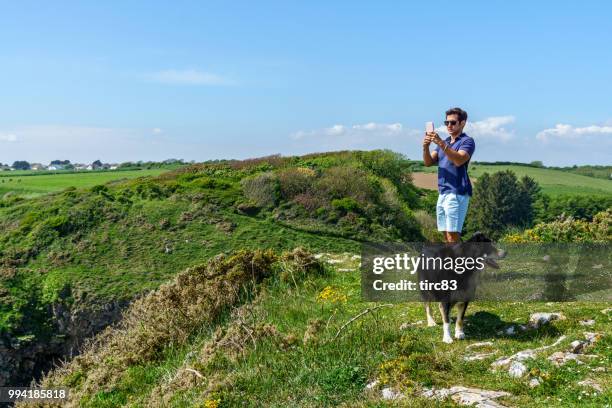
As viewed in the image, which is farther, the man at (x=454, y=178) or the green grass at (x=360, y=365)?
the man at (x=454, y=178)

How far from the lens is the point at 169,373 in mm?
8109

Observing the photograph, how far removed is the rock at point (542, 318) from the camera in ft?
24.7

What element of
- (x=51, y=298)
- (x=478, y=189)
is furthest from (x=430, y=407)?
(x=478, y=189)

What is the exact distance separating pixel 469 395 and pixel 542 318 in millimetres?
2579

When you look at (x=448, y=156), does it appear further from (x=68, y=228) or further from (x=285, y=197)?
(x=285, y=197)

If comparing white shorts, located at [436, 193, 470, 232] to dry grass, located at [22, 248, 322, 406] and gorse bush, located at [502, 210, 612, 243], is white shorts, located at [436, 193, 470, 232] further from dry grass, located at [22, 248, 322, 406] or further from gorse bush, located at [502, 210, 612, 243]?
gorse bush, located at [502, 210, 612, 243]

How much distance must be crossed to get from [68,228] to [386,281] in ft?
60.7

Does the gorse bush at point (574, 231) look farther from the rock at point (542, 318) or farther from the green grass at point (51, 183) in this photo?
the green grass at point (51, 183)

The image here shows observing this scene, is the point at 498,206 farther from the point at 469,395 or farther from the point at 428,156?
the point at 469,395

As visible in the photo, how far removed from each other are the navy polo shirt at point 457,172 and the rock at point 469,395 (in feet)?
8.34

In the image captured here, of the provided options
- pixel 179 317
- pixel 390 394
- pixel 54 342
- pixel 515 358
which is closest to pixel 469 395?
pixel 390 394

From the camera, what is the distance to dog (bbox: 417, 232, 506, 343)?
7.00 meters

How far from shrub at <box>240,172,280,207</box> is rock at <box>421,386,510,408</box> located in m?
24.4

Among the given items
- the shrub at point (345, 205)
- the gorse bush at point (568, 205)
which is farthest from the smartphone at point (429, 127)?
the gorse bush at point (568, 205)
